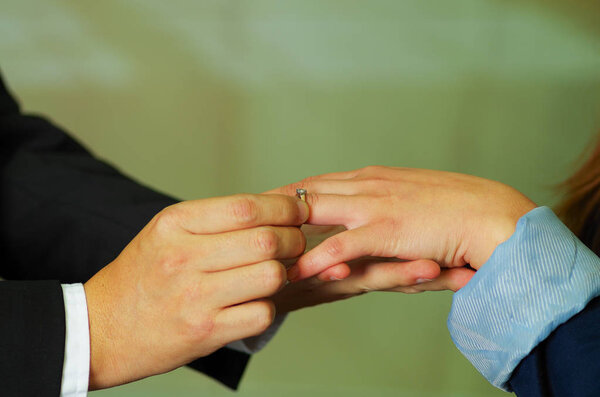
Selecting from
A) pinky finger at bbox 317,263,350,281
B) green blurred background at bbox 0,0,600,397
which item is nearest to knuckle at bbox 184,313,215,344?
pinky finger at bbox 317,263,350,281

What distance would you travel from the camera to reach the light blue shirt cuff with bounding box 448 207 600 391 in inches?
17.6

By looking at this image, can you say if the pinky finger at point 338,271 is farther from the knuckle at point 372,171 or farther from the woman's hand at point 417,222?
the knuckle at point 372,171

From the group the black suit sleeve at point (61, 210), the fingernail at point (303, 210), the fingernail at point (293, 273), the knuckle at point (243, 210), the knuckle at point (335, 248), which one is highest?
the knuckle at point (243, 210)

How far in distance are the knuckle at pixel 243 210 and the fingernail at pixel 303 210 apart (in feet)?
0.16

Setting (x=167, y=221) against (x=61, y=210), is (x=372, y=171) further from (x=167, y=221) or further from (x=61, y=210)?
(x=61, y=210)

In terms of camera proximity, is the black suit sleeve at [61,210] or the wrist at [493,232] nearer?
the wrist at [493,232]

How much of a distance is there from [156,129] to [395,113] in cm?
61

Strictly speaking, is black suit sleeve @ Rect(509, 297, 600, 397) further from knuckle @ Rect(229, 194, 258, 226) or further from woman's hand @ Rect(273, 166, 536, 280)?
knuckle @ Rect(229, 194, 258, 226)

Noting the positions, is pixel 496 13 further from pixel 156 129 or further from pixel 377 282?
pixel 377 282

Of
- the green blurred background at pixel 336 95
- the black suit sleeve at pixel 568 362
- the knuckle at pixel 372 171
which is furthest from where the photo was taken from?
the green blurred background at pixel 336 95

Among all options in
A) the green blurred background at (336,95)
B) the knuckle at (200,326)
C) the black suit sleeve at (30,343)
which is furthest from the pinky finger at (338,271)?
the green blurred background at (336,95)

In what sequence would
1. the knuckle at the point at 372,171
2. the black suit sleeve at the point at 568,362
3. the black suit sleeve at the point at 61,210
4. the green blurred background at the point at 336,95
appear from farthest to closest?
the green blurred background at the point at 336,95 < the black suit sleeve at the point at 61,210 < the knuckle at the point at 372,171 < the black suit sleeve at the point at 568,362

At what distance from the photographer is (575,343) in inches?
17.0

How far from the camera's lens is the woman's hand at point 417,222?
50cm
